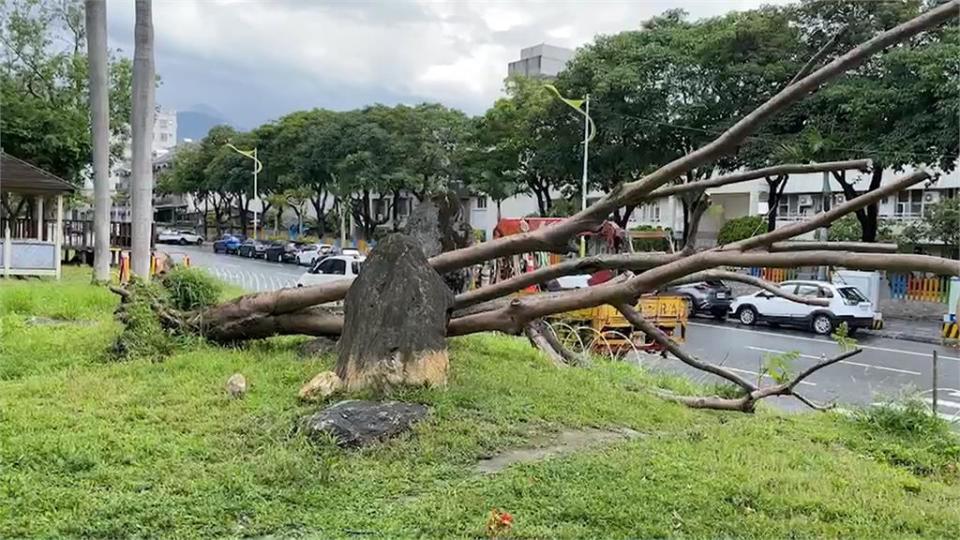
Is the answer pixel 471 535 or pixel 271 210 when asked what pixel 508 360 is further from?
pixel 271 210

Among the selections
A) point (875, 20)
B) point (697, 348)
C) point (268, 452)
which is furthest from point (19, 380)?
point (875, 20)

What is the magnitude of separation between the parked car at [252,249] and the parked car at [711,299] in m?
28.5

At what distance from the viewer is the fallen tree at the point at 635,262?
20.5ft

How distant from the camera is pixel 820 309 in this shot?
21594 mm

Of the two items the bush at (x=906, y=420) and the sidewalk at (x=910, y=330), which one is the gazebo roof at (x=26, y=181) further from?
→ the sidewalk at (x=910, y=330)

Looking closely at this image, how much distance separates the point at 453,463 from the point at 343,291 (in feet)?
10.4

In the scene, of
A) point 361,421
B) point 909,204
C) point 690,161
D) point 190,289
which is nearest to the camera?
point 361,421

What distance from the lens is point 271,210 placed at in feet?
226

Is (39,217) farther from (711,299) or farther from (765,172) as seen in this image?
(765,172)

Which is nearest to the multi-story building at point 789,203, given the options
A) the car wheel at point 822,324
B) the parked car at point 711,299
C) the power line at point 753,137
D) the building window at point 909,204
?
the building window at point 909,204

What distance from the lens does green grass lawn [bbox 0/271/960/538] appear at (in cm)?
437

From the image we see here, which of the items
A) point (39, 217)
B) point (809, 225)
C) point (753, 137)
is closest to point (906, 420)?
point (809, 225)

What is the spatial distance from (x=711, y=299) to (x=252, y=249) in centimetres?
3110

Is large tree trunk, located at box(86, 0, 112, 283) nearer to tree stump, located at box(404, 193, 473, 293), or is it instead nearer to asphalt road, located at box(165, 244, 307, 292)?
asphalt road, located at box(165, 244, 307, 292)
